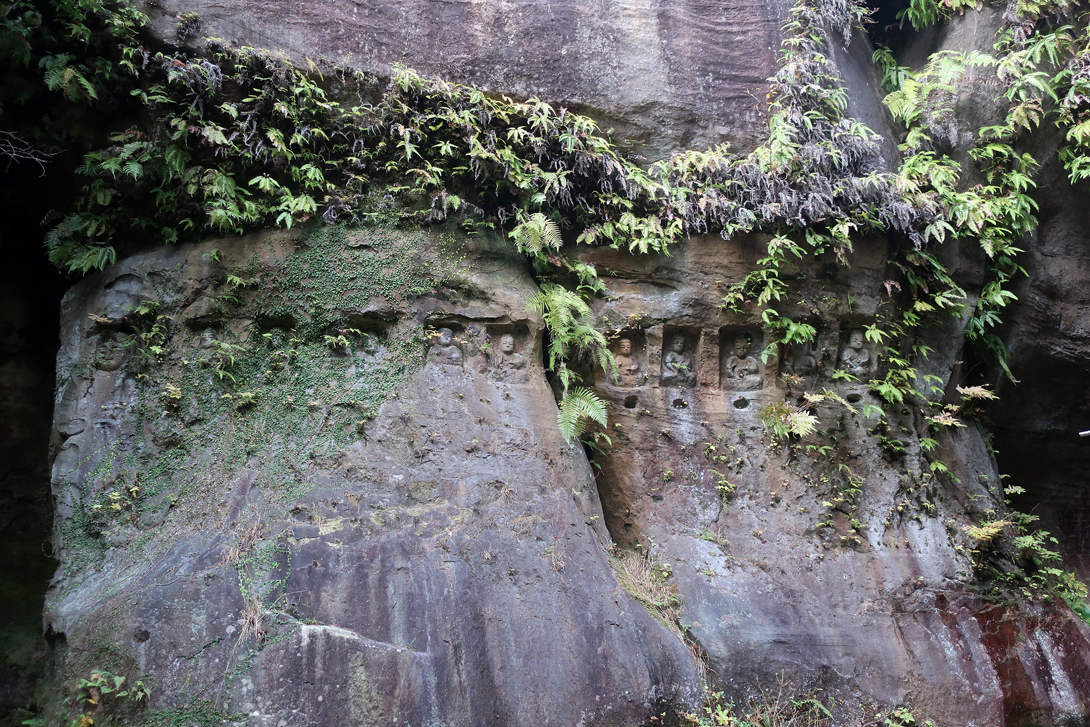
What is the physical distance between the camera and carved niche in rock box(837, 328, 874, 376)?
25.4 feet

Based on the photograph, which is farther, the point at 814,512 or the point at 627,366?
the point at 627,366

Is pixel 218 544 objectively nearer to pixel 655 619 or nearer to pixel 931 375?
pixel 655 619

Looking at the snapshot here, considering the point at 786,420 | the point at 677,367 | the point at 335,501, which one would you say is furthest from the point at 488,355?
the point at 786,420

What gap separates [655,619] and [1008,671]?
3.91 m

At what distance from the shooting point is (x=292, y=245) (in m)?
6.51

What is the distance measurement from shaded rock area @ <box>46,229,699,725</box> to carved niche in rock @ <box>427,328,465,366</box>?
0.08 feet

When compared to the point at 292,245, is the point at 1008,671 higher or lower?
lower

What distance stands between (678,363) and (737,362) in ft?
2.53

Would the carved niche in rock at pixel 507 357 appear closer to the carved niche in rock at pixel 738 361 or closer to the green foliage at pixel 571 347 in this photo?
the green foliage at pixel 571 347

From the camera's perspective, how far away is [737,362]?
25.3ft

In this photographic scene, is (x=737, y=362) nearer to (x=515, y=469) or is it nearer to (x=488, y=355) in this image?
(x=488, y=355)

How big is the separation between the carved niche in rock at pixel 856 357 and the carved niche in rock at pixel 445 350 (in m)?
4.80

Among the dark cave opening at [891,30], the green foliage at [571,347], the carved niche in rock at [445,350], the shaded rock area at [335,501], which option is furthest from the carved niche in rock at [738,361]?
the dark cave opening at [891,30]

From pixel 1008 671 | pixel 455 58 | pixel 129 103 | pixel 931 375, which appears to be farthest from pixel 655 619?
pixel 129 103
